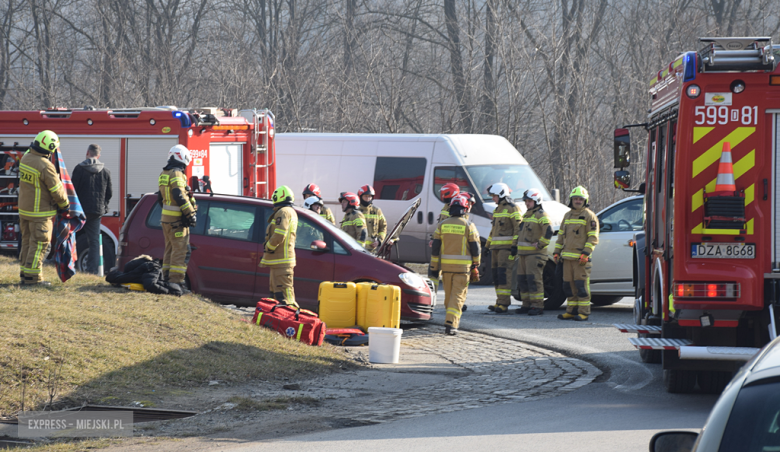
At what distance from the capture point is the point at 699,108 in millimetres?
6863

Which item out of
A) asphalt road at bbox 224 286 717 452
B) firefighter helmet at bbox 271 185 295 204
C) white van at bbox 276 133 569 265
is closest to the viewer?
asphalt road at bbox 224 286 717 452

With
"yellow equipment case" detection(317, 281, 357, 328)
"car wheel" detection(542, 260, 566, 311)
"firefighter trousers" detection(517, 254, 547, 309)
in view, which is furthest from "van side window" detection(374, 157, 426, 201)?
"yellow equipment case" detection(317, 281, 357, 328)

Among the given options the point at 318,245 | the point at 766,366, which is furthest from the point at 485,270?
the point at 766,366

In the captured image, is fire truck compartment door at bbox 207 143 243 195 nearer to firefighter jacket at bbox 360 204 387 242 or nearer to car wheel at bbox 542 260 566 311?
firefighter jacket at bbox 360 204 387 242

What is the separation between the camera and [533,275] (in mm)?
13227

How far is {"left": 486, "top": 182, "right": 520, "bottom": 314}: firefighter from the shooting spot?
13.6 metres

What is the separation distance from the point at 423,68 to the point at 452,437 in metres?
25.0

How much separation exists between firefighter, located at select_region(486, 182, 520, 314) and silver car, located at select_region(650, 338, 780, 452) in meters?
11.1

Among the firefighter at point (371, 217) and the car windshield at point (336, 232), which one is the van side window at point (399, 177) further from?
the car windshield at point (336, 232)

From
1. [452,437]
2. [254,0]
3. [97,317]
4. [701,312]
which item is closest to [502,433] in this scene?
[452,437]

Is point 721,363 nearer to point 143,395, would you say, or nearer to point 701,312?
point 701,312

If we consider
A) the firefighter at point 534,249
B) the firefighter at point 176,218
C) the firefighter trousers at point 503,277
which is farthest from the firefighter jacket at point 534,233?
the firefighter at point 176,218

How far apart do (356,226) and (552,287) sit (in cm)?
327

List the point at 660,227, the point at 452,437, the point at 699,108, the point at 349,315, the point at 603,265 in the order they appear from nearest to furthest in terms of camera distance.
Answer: the point at 452,437
the point at 699,108
the point at 660,227
the point at 349,315
the point at 603,265
